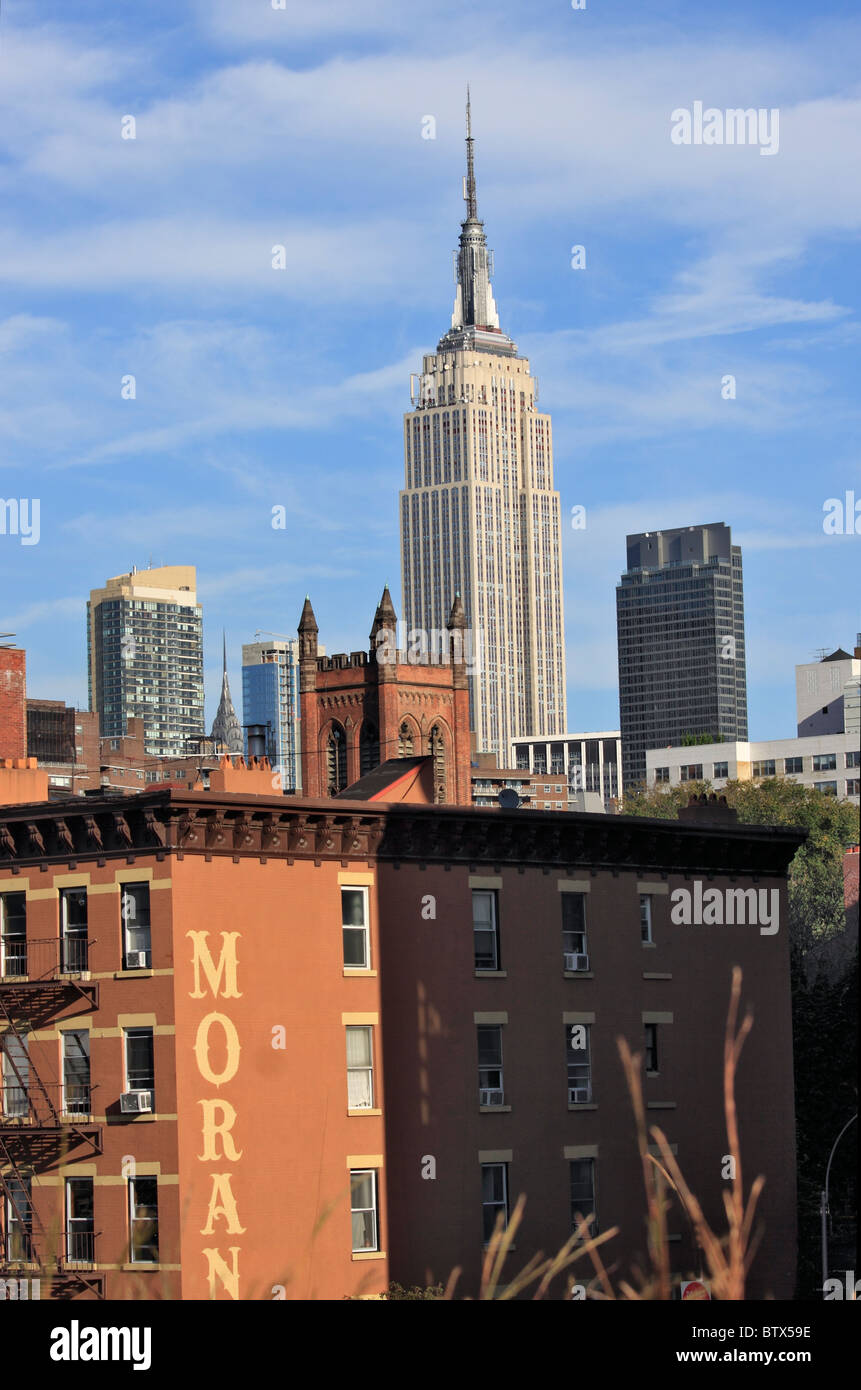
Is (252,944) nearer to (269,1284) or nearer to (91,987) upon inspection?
(91,987)

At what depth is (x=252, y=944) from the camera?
41.5m

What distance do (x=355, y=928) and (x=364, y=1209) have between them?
5975mm

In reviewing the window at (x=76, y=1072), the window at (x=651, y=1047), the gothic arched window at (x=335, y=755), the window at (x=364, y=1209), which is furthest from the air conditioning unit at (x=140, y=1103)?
the gothic arched window at (x=335, y=755)

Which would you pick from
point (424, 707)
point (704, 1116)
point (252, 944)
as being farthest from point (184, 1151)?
point (424, 707)

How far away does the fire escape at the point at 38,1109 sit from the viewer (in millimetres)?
40375

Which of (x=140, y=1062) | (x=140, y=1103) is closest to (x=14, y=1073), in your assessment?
(x=140, y=1062)

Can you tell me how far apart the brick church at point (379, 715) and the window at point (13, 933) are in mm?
97265

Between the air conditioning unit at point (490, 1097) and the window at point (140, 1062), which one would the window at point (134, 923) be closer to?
the window at point (140, 1062)

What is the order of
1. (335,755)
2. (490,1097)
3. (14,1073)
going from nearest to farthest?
(14,1073), (490,1097), (335,755)

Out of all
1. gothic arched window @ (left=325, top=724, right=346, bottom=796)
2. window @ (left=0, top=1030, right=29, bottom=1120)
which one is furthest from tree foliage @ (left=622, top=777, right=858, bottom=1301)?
gothic arched window @ (left=325, top=724, right=346, bottom=796)

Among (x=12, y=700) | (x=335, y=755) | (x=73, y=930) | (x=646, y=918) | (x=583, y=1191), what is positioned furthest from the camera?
(x=335, y=755)

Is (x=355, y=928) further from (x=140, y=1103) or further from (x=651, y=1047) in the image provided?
(x=651, y=1047)

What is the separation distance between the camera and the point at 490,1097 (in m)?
45.1
